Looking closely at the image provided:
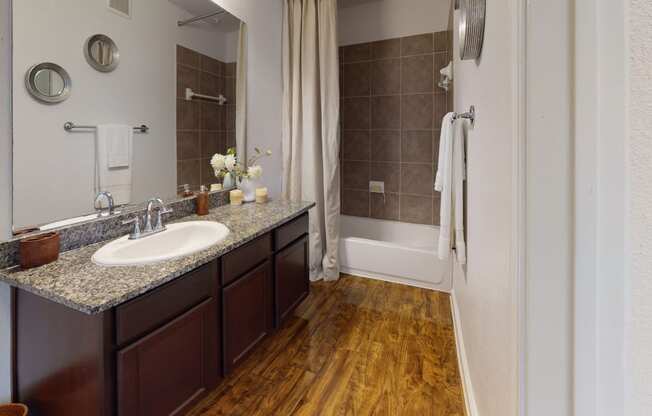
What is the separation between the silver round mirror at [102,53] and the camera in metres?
1.39

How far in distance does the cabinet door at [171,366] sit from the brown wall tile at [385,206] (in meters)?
2.37

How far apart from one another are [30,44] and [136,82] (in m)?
0.44

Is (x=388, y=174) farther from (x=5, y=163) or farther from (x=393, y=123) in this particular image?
(x=5, y=163)

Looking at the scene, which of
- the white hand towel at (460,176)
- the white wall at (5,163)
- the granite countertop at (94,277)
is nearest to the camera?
the granite countertop at (94,277)

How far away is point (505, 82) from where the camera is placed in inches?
31.5

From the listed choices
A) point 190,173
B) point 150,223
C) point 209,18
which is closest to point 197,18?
point 209,18

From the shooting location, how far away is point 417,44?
3107mm

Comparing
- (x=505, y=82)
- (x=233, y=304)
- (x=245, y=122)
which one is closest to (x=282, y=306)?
(x=233, y=304)

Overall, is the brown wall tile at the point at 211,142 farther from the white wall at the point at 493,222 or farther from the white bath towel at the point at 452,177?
the white wall at the point at 493,222

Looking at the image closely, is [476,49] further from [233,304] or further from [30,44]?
[30,44]

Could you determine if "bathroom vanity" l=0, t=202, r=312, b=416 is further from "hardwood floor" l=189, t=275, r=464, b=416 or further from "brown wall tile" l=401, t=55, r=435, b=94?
"brown wall tile" l=401, t=55, r=435, b=94

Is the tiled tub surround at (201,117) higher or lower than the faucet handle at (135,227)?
higher

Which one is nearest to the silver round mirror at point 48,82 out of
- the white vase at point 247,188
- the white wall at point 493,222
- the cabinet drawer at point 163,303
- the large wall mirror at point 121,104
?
the large wall mirror at point 121,104

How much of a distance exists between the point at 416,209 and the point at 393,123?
94cm
